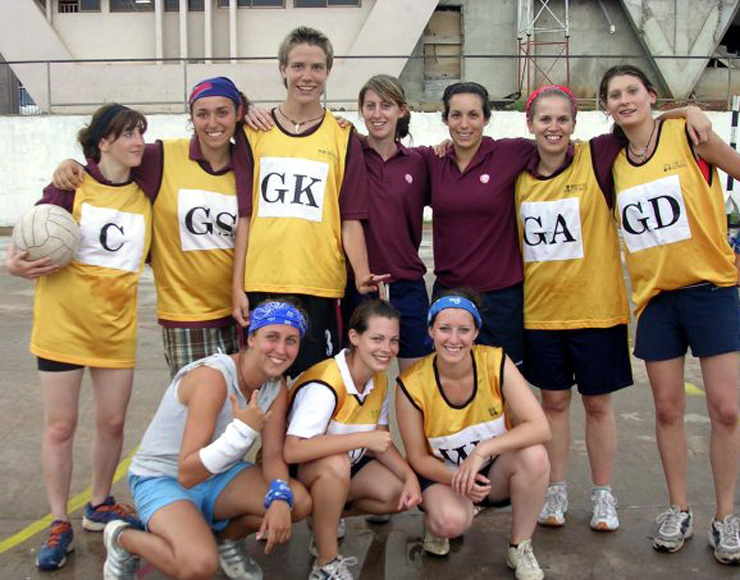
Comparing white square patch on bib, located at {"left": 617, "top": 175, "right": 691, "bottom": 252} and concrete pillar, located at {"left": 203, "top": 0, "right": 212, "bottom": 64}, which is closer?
white square patch on bib, located at {"left": 617, "top": 175, "right": 691, "bottom": 252}

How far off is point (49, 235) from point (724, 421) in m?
3.04

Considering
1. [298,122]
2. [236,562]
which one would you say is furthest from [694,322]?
[236,562]

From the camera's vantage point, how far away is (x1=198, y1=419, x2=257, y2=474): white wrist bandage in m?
2.86

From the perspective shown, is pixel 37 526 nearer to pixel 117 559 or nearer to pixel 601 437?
pixel 117 559

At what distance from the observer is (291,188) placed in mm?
3602

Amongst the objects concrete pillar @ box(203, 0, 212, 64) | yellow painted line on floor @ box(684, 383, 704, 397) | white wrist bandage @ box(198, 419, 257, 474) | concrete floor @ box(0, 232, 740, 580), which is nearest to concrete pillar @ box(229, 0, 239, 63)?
concrete pillar @ box(203, 0, 212, 64)

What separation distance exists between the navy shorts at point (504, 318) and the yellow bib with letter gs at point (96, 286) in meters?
1.68

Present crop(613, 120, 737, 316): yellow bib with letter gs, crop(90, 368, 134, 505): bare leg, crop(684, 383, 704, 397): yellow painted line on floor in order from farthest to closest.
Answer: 1. crop(684, 383, 704, 397): yellow painted line on floor
2. crop(90, 368, 134, 505): bare leg
3. crop(613, 120, 737, 316): yellow bib with letter gs

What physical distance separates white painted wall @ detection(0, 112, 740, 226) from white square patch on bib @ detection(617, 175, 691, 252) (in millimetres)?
14786

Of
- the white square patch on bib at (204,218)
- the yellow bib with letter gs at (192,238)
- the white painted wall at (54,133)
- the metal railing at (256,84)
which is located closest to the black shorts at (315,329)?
the yellow bib with letter gs at (192,238)

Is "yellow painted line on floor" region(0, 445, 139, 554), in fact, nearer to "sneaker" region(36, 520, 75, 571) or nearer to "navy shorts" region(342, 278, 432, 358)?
"sneaker" region(36, 520, 75, 571)

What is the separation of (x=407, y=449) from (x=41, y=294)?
1.79 m

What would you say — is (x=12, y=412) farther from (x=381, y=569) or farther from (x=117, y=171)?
(x=381, y=569)

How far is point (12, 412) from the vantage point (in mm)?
5305
